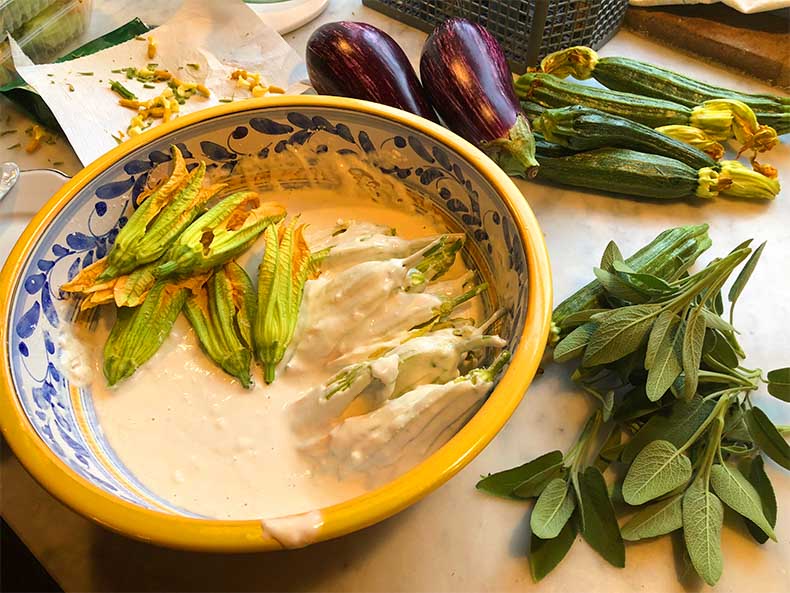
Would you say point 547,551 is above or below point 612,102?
below

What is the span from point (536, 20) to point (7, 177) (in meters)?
0.75

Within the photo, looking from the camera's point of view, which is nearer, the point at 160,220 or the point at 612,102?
the point at 160,220

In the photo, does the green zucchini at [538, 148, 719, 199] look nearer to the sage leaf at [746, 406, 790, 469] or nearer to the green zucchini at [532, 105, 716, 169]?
the green zucchini at [532, 105, 716, 169]

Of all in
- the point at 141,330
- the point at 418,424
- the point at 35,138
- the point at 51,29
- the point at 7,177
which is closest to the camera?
the point at 418,424

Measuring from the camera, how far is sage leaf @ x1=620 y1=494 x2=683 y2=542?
57 cm

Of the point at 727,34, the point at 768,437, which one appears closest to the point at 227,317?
the point at 768,437

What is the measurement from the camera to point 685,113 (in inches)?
36.1

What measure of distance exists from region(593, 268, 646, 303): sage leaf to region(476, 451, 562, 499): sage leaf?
0.17 m

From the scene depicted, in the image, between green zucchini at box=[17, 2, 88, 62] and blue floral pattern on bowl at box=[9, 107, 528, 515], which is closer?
blue floral pattern on bowl at box=[9, 107, 528, 515]

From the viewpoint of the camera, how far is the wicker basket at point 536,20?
995 millimetres

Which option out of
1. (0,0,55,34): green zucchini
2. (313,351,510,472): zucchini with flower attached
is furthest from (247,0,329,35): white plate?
(313,351,510,472): zucchini with flower attached

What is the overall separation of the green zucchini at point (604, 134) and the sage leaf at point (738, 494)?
440 millimetres

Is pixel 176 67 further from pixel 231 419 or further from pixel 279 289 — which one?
pixel 231 419

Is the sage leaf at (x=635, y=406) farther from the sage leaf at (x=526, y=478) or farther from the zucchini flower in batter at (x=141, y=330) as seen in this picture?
the zucchini flower in batter at (x=141, y=330)
